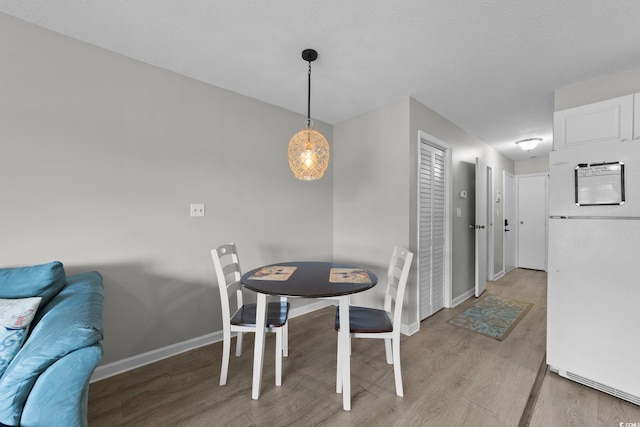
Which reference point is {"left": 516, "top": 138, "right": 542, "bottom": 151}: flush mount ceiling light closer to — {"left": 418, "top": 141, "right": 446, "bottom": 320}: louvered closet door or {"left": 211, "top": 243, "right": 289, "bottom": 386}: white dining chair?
{"left": 418, "top": 141, "right": 446, "bottom": 320}: louvered closet door

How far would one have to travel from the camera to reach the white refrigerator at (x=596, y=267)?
5.41 ft

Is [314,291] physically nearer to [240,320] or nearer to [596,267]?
[240,320]

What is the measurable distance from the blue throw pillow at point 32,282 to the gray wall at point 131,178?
30 centimetres

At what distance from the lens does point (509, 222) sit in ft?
17.4

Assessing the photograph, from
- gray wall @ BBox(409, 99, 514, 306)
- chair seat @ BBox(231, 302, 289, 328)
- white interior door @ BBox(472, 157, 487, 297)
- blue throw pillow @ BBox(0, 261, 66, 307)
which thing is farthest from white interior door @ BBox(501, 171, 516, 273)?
blue throw pillow @ BBox(0, 261, 66, 307)

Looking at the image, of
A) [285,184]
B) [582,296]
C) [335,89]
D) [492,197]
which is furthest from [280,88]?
[492,197]

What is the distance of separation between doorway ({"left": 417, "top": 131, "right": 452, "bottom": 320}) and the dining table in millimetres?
1277

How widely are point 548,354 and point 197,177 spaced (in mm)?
3192

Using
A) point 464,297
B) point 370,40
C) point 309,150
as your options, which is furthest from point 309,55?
point 464,297

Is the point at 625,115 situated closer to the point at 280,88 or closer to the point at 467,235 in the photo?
the point at 467,235

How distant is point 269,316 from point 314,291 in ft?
1.83

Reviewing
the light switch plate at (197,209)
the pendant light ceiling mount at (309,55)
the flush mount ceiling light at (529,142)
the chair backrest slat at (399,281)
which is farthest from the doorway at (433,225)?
the light switch plate at (197,209)

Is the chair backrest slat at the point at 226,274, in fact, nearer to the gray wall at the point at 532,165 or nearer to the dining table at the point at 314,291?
the dining table at the point at 314,291

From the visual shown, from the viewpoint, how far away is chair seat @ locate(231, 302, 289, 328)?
1751mm
